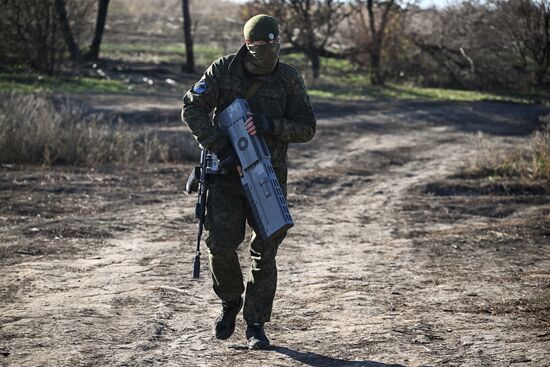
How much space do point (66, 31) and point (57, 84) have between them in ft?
8.33

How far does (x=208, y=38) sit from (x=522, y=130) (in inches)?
886

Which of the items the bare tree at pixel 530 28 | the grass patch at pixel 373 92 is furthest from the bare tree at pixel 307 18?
the bare tree at pixel 530 28

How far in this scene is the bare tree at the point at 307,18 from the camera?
29.4m

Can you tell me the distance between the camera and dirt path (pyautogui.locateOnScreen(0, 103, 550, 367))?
5.60m

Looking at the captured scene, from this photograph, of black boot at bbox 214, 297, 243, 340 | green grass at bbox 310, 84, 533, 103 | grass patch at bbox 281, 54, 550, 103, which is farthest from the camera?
grass patch at bbox 281, 54, 550, 103

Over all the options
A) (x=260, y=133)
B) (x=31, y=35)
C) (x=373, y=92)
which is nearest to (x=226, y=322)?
(x=260, y=133)

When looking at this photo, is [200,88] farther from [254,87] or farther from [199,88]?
[254,87]

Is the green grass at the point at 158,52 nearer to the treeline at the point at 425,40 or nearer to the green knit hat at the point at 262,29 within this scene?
the treeline at the point at 425,40

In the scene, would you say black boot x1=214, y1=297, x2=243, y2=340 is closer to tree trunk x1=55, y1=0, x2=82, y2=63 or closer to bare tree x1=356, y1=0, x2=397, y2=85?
tree trunk x1=55, y1=0, x2=82, y2=63

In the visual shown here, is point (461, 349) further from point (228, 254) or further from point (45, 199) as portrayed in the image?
point (45, 199)

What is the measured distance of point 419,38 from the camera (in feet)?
98.0

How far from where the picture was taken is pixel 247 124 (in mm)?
5508

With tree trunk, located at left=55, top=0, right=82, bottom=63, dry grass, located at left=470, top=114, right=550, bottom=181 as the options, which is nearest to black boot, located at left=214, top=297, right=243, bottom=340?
dry grass, located at left=470, top=114, right=550, bottom=181

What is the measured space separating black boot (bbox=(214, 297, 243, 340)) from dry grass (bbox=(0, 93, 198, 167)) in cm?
807
